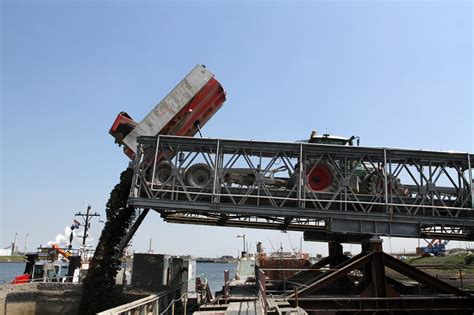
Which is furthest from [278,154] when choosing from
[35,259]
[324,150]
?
[35,259]

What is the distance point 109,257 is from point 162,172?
13.8 ft

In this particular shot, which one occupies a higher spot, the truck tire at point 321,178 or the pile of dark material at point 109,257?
the truck tire at point 321,178

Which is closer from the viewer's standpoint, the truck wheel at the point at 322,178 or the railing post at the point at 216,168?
the railing post at the point at 216,168

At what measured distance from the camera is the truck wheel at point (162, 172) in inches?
675

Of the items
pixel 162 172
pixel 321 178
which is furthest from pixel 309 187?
pixel 162 172

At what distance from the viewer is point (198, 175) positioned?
55.8 ft

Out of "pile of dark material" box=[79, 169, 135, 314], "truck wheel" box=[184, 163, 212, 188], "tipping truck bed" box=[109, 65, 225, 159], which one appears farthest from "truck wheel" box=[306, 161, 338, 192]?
"pile of dark material" box=[79, 169, 135, 314]

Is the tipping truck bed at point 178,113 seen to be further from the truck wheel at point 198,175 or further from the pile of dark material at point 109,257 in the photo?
the truck wheel at point 198,175

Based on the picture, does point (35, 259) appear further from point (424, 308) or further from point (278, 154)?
point (424, 308)

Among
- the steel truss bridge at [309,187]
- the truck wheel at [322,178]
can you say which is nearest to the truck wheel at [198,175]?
the steel truss bridge at [309,187]

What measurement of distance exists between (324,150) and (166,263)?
9.11 m

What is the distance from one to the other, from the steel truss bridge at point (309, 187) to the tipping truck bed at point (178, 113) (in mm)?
762

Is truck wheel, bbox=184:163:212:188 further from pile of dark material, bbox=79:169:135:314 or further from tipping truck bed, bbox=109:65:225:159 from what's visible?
pile of dark material, bbox=79:169:135:314

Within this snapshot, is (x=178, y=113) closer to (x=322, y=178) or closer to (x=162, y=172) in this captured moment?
(x=162, y=172)
